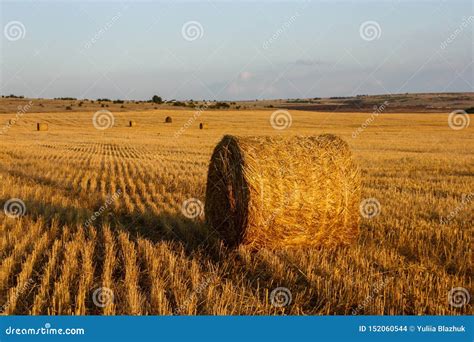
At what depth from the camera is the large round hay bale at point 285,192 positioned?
21.7ft

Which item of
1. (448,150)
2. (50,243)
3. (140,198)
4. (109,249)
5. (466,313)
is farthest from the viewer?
(448,150)

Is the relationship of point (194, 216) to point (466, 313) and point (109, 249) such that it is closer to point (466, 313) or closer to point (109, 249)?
point (109, 249)

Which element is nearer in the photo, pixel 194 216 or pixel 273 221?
pixel 273 221

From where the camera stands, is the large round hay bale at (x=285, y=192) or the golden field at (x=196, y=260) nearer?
the golden field at (x=196, y=260)

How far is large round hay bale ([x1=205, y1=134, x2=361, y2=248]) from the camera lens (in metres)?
6.63

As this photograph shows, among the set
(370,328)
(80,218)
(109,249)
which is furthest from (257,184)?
(80,218)

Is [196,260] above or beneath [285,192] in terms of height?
beneath

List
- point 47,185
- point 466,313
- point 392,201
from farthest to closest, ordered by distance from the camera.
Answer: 1. point 47,185
2. point 392,201
3. point 466,313

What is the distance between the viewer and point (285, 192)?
22.1 feet

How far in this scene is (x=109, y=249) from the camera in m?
6.38

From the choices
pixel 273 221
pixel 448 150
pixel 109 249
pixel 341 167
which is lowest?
pixel 109 249

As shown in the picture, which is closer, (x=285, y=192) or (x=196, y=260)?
(x=196, y=260)

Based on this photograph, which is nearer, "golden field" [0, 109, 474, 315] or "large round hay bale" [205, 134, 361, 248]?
"golden field" [0, 109, 474, 315]

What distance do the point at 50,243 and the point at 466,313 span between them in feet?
17.5
